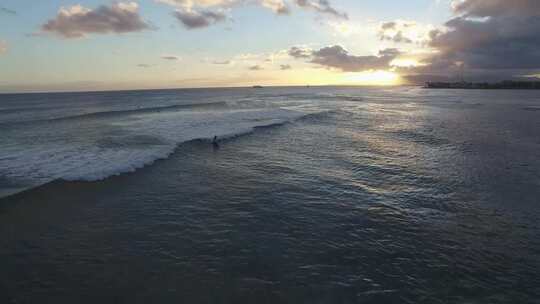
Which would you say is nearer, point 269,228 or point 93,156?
point 269,228

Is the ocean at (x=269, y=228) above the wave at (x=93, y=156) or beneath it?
beneath

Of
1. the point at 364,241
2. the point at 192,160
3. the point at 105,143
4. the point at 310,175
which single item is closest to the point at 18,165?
the point at 105,143

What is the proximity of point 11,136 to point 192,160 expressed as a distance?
79.9 feet

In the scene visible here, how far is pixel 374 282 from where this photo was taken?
7.81m

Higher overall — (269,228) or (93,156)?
(93,156)

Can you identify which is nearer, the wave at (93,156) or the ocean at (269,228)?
the ocean at (269,228)

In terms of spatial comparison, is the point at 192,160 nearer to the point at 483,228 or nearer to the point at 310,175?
the point at 310,175

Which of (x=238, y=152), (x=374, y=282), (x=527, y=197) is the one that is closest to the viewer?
(x=374, y=282)

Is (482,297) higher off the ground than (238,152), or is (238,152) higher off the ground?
(238,152)

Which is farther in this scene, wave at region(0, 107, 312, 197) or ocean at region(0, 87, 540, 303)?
wave at region(0, 107, 312, 197)

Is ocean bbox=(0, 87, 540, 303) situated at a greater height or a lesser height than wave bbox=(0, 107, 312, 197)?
lesser

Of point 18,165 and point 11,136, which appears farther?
point 11,136

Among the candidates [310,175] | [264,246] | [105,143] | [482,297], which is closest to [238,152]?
[310,175]

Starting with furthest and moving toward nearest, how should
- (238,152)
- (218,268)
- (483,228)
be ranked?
1. (238,152)
2. (483,228)
3. (218,268)
